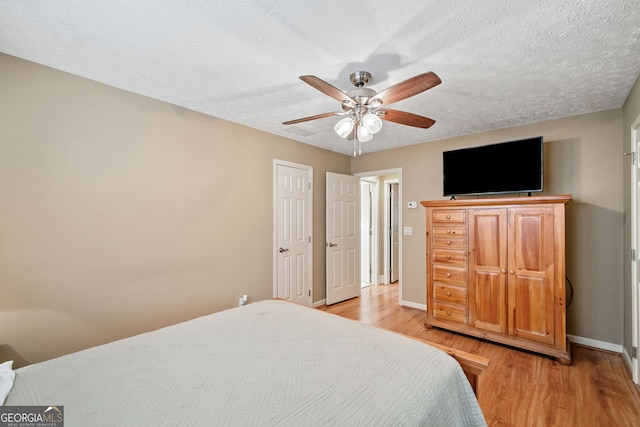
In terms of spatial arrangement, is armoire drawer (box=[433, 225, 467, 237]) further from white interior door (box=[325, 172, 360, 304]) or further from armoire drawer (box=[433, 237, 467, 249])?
white interior door (box=[325, 172, 360, 304])

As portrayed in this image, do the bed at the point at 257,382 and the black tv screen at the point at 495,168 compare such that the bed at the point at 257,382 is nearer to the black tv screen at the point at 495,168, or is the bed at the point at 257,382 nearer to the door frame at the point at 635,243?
the door frame at the point at 635,243

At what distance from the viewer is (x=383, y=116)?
80.4 inches

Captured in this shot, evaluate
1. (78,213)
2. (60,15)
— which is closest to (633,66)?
(60,15)

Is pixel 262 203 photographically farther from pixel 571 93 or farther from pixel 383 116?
pixel 571 93

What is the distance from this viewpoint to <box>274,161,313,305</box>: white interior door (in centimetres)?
360

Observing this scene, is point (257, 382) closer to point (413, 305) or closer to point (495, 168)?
point (495, 168)

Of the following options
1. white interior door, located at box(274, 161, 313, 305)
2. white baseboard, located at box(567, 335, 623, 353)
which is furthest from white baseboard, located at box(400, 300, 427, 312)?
white baseboard, located at box(567, 335, 623, 353)

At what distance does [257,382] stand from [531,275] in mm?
2774

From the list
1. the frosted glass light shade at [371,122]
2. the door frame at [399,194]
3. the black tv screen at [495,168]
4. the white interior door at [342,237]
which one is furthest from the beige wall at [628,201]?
the white interior door at [342,237]

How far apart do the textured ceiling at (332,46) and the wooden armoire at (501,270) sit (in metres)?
1.09

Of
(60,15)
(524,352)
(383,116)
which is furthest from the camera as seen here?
(524,352)

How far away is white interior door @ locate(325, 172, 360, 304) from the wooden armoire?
4.72 ft

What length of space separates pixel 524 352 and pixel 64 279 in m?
4.10

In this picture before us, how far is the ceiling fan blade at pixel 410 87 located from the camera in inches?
57.9
